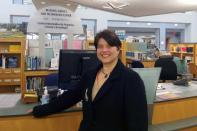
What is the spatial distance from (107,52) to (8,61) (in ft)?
16.3

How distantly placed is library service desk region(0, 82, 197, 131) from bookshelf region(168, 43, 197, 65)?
7237mm

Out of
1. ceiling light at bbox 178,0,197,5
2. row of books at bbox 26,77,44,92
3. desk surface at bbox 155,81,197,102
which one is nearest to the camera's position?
desk surface at bbox 155,81,197,102

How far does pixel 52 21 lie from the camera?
4.65 m

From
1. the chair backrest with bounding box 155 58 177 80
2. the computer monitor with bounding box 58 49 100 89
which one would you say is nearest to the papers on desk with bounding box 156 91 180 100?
the computer monitor with bounding box 58 49 100 89

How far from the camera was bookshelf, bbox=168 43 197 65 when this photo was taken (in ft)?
34.7

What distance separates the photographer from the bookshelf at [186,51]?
10571mm

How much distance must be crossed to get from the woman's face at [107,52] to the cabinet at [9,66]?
181 inches

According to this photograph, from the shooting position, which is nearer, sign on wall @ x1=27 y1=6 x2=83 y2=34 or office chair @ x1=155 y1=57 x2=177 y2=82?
sign on wall @ x1=27 y1=6 x2=83 y2=34

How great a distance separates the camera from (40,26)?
4.65 metres

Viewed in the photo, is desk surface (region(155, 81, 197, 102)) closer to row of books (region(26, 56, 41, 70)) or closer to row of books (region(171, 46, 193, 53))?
row of books (region(26, 56, 41, 70))

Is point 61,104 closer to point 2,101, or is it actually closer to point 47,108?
point 47,108

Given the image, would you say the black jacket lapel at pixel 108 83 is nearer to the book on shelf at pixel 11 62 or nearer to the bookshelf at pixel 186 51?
the book on shelf at pixel 11 62

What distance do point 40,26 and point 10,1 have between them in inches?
295

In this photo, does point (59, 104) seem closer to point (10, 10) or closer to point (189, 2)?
point (189, 2)
